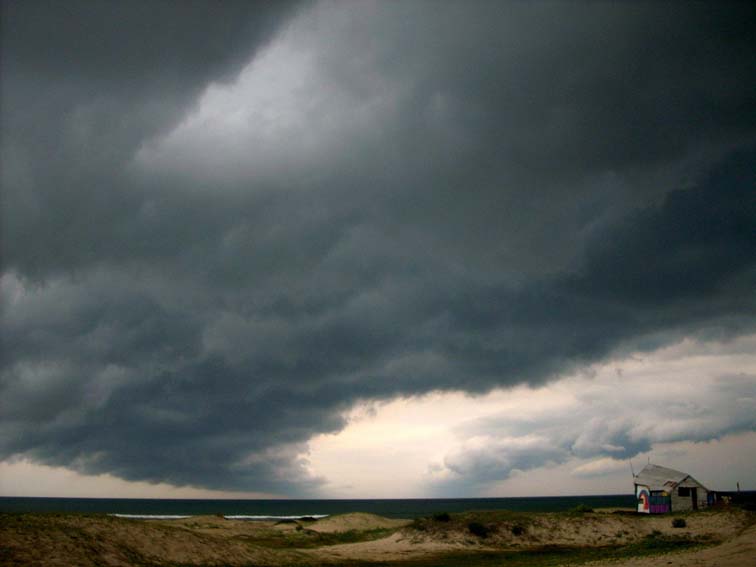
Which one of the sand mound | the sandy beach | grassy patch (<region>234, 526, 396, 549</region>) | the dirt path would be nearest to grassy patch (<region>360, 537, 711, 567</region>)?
the sandy beach

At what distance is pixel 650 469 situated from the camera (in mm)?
79625

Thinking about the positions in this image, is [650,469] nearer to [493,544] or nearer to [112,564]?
[493,544]

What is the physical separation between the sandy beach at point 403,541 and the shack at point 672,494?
29.3ft

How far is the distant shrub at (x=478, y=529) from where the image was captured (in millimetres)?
58741

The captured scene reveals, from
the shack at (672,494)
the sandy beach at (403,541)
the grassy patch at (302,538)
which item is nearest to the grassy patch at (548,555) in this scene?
the sandy beach at (403,541)

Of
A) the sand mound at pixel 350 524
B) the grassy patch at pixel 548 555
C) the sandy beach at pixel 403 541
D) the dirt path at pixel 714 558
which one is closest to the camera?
the dirt path at pixel 714 558

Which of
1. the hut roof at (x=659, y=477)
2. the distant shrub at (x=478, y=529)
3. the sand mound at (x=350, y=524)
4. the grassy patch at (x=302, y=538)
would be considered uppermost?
the hut roof at (x=659, y=477)

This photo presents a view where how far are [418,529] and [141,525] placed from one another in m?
31.2

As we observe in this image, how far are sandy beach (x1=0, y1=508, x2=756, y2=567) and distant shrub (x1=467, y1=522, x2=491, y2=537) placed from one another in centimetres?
11

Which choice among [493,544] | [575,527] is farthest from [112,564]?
[575,527]

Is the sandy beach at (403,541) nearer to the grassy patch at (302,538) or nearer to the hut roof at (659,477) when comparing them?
the grassy patch at (302,538)

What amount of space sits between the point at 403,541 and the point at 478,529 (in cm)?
817

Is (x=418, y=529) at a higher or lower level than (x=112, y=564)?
lower

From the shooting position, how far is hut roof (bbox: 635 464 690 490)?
74250 mm
